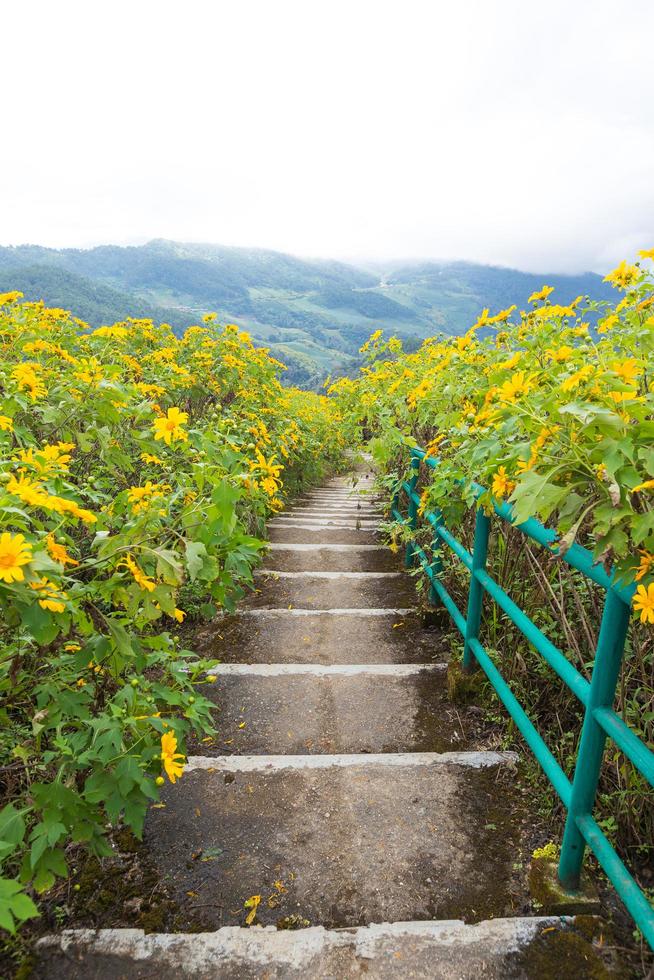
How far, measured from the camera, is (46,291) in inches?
4301

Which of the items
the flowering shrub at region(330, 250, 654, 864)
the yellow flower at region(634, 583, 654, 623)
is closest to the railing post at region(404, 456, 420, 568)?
the flowering shrub at region(330, 250, 654, 864)

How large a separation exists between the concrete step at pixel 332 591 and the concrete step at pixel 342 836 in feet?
5.69

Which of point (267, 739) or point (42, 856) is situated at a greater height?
point (42, 856)

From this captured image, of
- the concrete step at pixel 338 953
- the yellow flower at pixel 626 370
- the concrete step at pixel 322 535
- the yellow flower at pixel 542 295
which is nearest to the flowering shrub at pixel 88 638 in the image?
the concrete step at pixel 338 953

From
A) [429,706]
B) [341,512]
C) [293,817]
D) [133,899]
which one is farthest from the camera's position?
[341,512]

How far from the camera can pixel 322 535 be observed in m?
5.86

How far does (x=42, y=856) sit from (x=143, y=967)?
365mm

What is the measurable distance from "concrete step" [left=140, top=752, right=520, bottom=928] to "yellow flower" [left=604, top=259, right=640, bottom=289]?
1.84m

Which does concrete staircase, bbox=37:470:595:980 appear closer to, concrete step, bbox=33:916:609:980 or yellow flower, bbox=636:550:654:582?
concrete step, bbox=33:916:609:980

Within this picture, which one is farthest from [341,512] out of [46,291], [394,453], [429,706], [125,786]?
[46,291]

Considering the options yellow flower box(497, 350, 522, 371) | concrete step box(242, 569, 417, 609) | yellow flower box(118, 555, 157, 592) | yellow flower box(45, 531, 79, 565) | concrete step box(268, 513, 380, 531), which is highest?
yellow flower box(497, 350, 522, 371)

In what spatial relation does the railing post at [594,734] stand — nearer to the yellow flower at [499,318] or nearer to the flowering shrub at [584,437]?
the flowering shrub at [584,437]

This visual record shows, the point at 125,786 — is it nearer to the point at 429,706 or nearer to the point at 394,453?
the point at 429,706

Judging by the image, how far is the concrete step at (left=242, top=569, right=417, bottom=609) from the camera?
3.83 metres
